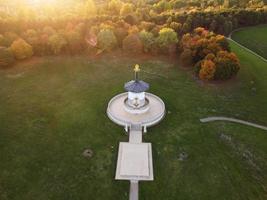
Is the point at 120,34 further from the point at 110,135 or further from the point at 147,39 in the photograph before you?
the point at 110,135

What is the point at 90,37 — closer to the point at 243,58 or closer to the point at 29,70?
the point at 29,70

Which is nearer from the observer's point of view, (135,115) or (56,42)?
(135,115)

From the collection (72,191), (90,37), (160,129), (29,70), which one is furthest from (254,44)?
(72,191)

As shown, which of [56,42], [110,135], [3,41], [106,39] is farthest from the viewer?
[106,39]

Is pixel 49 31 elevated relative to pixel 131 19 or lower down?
lower down

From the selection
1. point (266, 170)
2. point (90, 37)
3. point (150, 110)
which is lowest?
point (266, 170)

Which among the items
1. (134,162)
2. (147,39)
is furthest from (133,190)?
(147,39)
